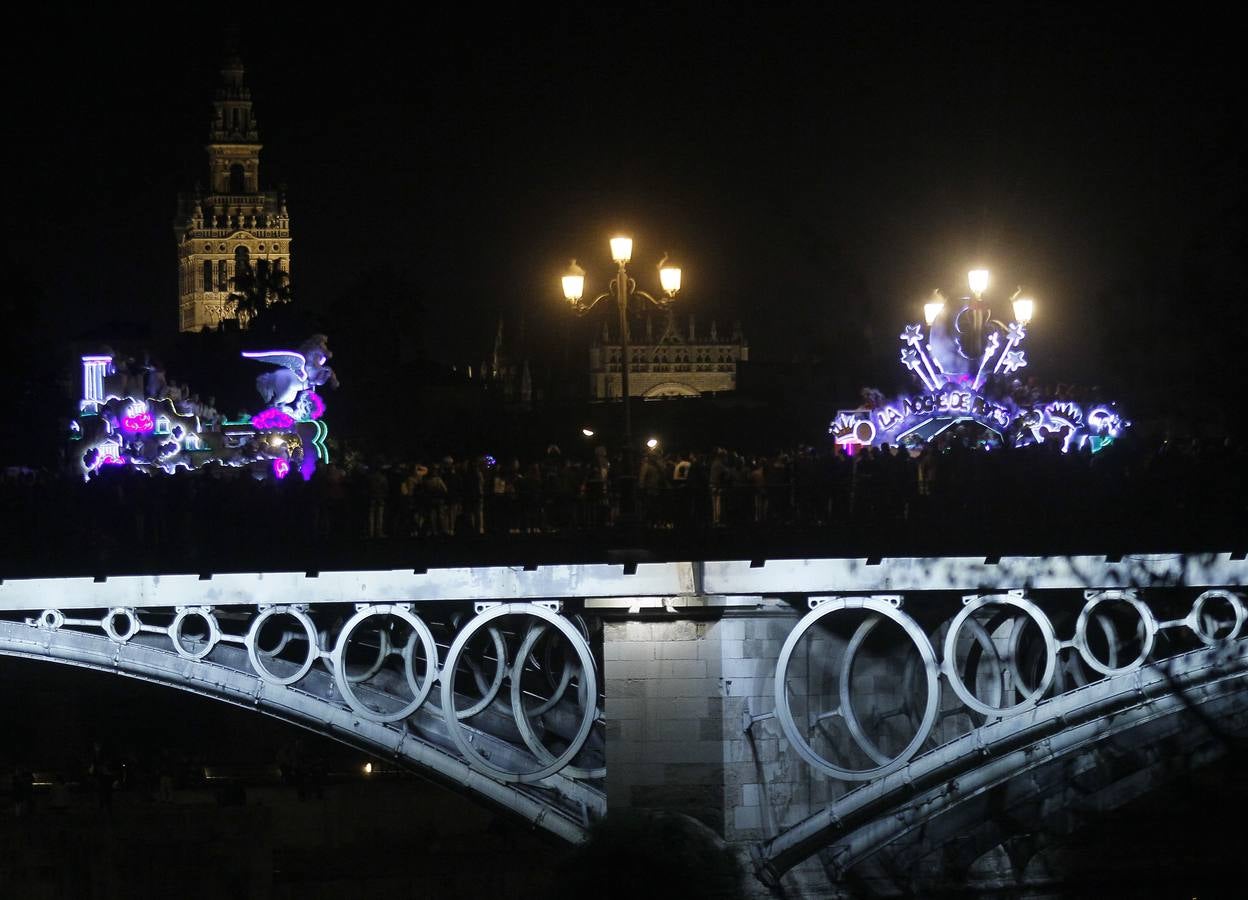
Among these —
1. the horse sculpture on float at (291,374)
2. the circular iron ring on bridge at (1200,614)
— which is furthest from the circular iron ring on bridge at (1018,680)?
the horse sculpture on float at (291,374)

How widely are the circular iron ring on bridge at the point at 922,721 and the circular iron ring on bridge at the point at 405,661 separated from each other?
134 inches

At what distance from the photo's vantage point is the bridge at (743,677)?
22.6 metres

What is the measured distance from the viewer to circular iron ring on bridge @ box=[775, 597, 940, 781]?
73.2ft

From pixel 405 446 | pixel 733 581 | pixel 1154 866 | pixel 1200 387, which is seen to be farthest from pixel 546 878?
pixel 405 446

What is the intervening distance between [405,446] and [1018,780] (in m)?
50.5

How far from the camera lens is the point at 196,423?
40000 mm

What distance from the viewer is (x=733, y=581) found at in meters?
22.9

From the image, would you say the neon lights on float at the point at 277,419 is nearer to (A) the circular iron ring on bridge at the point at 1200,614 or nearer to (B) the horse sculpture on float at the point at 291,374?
(B) the horse sculpture on float at the point at 291,374

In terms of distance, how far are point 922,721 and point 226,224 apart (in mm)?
165019

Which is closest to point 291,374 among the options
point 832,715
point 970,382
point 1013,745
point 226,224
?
point 970,382

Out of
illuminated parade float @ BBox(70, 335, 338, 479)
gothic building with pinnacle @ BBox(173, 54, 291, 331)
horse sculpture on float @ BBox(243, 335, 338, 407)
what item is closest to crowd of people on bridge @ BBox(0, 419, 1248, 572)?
illuminated parade float @ BBox(70, 335, 338, 479)

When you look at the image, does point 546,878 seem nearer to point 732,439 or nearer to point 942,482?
point 942,482

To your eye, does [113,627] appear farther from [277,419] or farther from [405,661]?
[277,419]

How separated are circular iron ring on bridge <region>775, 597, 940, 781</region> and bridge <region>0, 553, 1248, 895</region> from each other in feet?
0.08
